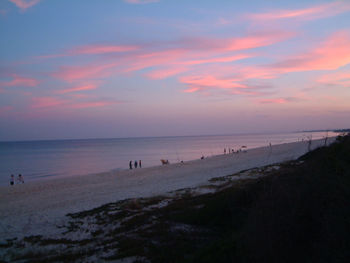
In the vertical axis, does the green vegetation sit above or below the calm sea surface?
above

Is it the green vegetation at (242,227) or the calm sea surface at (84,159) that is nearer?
the green vegetation at (242,227)

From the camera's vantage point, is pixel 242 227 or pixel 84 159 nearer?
pixel 242 227

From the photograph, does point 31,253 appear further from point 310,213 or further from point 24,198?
point 24,198

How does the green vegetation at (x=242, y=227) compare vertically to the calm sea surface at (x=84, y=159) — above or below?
above

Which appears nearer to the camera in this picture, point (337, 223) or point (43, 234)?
point (337, 223)

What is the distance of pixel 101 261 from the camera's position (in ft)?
22.3

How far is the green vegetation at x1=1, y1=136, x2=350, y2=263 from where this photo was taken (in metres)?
4.66

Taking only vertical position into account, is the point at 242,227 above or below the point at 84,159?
above

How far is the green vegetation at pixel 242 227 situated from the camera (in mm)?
4656

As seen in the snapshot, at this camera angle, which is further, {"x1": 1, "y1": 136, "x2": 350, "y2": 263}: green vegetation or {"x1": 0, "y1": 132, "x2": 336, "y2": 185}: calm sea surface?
{"x1": 0, "y1": 132, "x2": 336, "y2": 185}: calm sea surface

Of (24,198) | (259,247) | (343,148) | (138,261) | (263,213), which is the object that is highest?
(343,148)

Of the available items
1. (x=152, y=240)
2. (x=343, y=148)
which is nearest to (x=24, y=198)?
(x=152, y=240)

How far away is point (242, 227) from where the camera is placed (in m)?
6.39

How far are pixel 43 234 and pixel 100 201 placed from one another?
20.1 feet
